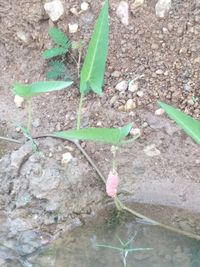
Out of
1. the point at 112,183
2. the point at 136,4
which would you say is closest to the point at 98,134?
the point at 112,183

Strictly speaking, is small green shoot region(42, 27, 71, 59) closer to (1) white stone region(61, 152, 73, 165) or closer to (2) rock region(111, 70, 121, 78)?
(2) rock region(111, 70, 121, 78)

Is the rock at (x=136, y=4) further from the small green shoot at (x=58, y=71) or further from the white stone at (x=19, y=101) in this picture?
the white stone at (x=19, y=101)

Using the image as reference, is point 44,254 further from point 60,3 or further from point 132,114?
point 60,3

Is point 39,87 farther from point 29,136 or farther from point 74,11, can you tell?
point 74,11

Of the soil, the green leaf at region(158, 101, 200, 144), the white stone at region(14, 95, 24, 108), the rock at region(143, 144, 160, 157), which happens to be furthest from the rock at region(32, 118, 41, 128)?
the green leaf at region(158, 101, 200, 144)

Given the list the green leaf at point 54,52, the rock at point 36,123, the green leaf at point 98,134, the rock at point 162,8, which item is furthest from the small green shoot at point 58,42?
the green leaf at point 98,134
